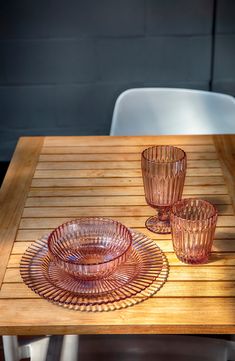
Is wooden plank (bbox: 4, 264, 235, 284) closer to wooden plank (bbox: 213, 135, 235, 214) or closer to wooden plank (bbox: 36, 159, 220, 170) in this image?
wooden plank (bbox: 213, 135, 235, 214)

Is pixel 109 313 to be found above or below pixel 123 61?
above

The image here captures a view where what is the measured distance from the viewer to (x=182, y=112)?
6.91ft

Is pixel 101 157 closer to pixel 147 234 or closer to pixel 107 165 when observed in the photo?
pixel 107 165

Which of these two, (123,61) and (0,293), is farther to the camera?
(123,61)

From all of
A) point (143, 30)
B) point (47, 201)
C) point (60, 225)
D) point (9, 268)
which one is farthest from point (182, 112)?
point (9, 268)

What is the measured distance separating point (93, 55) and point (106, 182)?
1.25m

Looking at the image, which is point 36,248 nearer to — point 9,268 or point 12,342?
point 9,268

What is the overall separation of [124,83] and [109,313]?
1775 mm

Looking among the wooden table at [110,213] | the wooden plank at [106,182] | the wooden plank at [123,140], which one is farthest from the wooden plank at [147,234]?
the wooden plank at [123,140]

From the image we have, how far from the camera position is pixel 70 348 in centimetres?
135

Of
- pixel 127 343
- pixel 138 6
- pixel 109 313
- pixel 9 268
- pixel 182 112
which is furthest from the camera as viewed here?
pixel 138 6

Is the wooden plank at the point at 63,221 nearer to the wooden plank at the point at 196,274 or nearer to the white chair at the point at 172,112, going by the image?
the wooden plank at the point at 196,274

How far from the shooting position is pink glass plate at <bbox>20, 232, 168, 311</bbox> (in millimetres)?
1052

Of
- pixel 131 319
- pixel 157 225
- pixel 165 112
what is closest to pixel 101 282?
A: pixel 131 319
